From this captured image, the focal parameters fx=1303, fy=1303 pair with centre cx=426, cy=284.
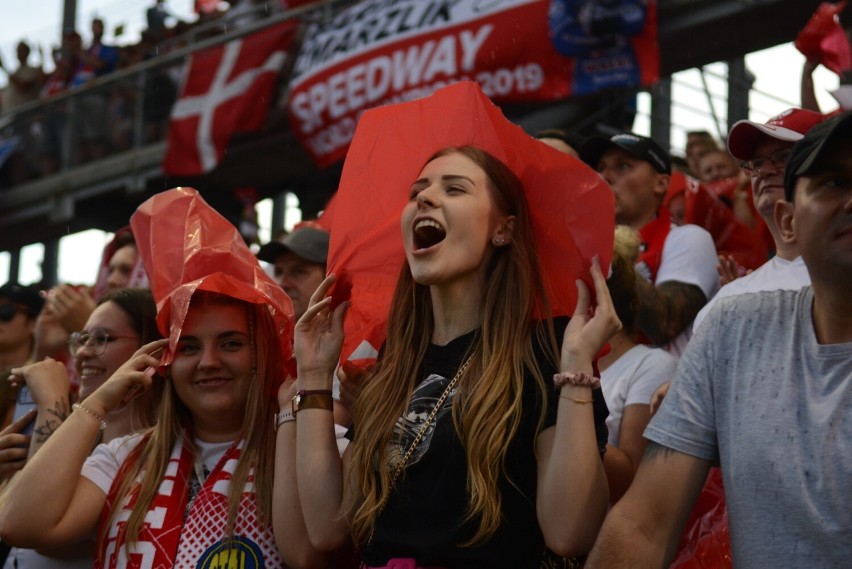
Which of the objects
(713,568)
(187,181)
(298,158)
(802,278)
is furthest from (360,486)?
(187,181)

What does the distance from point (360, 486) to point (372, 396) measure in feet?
0.77

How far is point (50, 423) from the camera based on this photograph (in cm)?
400

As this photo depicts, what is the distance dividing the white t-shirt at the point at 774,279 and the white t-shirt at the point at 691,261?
618mm

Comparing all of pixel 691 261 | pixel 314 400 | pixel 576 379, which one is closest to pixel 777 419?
pixel 576 379

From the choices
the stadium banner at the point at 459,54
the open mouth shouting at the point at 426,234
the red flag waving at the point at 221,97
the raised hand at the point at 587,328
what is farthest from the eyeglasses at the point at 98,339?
the red flag waving at the point at 221,97

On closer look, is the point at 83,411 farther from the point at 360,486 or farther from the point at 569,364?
the point at 569,364

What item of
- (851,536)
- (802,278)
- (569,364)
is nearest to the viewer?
(851,536)

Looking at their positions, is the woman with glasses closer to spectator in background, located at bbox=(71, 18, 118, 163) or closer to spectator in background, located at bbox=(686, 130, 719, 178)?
spectator in background, located at bbox=(686, 130, 719, 178)

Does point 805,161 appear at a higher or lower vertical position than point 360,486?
higher

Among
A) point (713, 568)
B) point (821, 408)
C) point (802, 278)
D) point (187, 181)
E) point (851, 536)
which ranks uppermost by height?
point (187, 181)

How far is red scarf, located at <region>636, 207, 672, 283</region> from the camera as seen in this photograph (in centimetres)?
449

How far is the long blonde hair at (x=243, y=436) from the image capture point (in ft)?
10.9

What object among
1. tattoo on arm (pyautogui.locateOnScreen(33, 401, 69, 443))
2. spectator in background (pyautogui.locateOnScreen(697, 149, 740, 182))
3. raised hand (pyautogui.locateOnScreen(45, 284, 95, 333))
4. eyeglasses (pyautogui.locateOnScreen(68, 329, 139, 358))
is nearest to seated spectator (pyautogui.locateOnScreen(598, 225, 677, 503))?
eyeglasses (pyautogui.locateOnScreen(68, 329, 139, 358))

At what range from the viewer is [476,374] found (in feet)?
9.68
